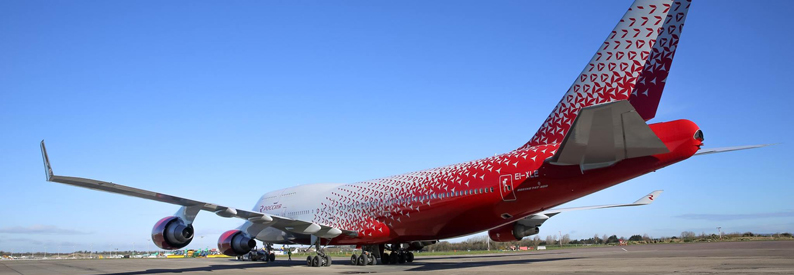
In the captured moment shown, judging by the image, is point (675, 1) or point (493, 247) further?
point (493, 247)

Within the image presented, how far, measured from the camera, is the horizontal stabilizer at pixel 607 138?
884 cm

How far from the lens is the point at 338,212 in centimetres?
1986

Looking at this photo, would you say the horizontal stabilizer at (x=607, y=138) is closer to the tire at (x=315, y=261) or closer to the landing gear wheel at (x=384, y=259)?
the landing gear wheel at (x=384, y=259)

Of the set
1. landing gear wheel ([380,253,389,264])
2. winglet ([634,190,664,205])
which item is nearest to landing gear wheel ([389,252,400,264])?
landing gear wheel ([380,253,389,264])

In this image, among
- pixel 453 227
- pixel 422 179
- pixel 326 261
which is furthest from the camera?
pixel 326 261

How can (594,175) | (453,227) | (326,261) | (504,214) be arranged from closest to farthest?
(594,175), (504,214), (453,227), (326,261)

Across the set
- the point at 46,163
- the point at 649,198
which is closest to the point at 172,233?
the point at 46,163

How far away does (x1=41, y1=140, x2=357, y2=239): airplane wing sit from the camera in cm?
1313

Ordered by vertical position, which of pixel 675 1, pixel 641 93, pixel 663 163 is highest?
pixel 675 1

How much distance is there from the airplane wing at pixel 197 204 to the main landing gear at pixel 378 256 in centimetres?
89

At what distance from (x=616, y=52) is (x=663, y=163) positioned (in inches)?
119

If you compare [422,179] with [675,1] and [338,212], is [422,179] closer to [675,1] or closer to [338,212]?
[338,212]

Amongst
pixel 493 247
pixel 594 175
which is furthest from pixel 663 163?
pixel 493 247

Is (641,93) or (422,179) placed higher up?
(641,93)
